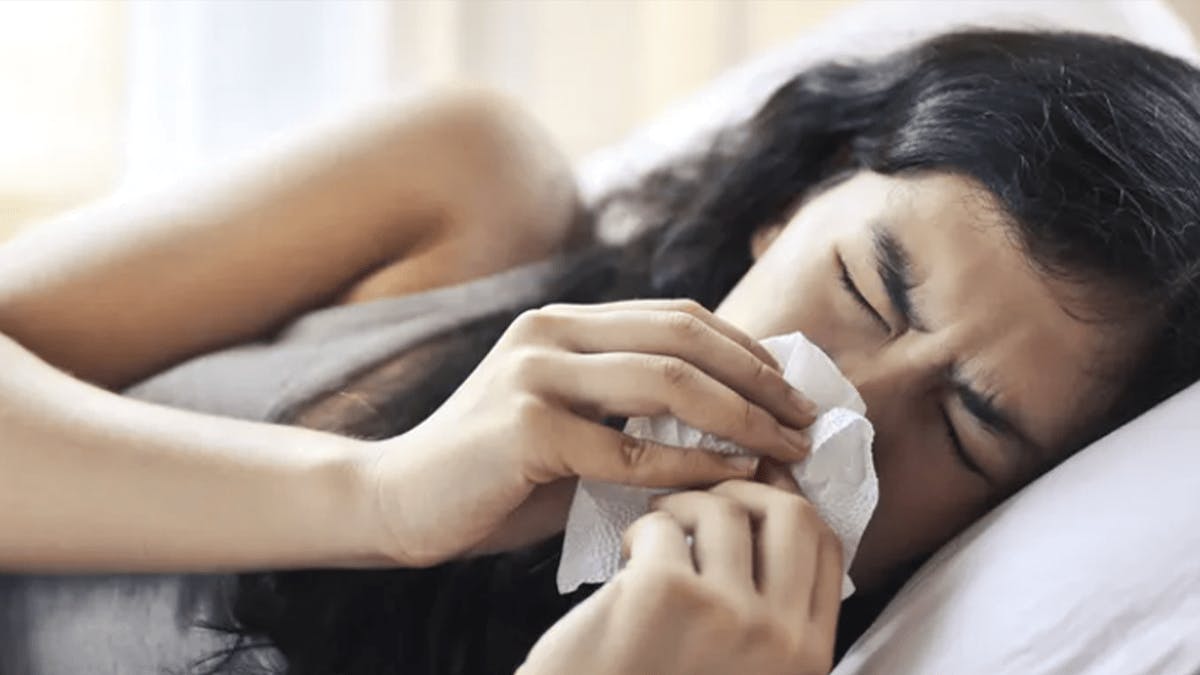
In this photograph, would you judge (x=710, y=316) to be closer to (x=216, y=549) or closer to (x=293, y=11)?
(x=216, y=549)

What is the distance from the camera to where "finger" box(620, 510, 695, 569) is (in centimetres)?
77

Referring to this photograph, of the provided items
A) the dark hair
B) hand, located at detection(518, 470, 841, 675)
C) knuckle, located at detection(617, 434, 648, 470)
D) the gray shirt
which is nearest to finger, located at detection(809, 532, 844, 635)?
hand, located at detection(518, 470, 841, 675)

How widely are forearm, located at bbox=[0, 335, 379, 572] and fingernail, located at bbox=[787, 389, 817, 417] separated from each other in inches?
10.2

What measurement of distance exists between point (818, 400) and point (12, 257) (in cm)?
63

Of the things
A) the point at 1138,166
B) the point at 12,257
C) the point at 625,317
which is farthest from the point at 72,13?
the point at 1138,166

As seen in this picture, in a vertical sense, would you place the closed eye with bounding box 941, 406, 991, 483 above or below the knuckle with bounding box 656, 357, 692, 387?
below

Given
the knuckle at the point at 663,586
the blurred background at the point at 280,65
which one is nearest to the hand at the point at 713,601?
the knuckle at the point at 663,586

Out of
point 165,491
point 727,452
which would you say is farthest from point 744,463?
point 165,491

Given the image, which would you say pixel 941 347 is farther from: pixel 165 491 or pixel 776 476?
pixel 165 491

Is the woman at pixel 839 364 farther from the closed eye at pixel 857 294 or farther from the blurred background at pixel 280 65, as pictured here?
the blurred background at pixel 280 65

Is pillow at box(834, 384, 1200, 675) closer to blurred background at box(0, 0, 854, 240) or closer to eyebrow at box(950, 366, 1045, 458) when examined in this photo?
eyebrow at box(950, 366, 1045, 458)

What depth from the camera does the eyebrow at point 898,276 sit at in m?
0.96

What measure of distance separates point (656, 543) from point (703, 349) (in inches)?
4.7

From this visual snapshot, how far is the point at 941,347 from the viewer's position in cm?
94
